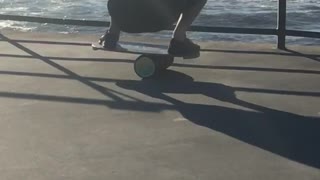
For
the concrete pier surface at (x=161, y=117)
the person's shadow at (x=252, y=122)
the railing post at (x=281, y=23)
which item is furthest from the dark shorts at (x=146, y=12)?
the railing post at (x=281, y=23)

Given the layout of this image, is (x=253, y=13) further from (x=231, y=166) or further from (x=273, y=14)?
(x=231, y=166)

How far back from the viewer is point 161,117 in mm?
6344

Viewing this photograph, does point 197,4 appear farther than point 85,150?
Yes

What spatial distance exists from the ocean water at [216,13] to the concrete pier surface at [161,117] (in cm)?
411

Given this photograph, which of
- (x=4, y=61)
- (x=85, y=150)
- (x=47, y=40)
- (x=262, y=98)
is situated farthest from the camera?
(x=47, y=40)

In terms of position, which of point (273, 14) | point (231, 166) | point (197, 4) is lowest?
point (273, 14)

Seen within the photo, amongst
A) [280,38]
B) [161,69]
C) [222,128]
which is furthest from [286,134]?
[280,38]

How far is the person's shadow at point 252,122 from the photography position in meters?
5.52

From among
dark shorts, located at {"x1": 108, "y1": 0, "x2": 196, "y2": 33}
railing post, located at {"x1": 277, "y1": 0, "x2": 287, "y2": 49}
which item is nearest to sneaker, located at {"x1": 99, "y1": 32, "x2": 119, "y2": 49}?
dark shorts, located at {"x1": 108, "y1": 0, "x2": 196, "y2": 33}

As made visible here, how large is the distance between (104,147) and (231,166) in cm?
95

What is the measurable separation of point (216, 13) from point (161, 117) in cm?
1009

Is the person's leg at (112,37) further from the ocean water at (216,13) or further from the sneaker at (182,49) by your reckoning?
the ocean water at (216,13)

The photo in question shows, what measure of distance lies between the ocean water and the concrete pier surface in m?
4.11

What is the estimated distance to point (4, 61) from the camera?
28.5 feet
